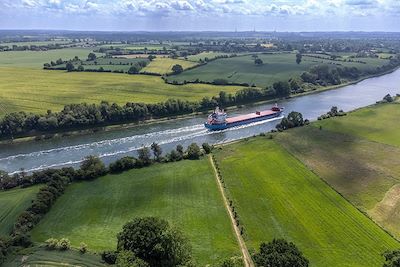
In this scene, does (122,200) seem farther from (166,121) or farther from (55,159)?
(166,121)

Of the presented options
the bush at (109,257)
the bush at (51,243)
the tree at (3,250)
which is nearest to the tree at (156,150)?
the bush at (51,243)

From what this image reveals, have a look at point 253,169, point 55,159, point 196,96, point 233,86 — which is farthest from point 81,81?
point 253,169

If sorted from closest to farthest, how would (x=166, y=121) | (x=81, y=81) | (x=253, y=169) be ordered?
(x=253, y=169)
(x=166, y=121)
(x=81, y=81)

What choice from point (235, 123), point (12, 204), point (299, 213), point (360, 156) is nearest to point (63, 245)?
point (12, 204)

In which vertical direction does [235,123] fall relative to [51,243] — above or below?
below

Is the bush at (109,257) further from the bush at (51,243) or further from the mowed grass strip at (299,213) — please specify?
the mowed grass strip at (299,213)

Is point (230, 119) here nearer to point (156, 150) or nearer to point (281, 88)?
point (156, 150)
